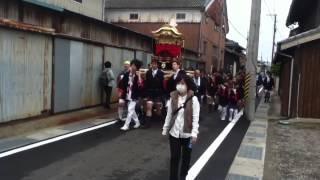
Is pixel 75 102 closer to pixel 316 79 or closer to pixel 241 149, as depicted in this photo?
pixel 241 149

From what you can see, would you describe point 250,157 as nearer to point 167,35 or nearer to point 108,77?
point 108,77

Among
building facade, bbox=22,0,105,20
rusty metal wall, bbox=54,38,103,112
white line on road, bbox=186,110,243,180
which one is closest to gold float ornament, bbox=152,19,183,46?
rusty metal wall, bbox=54,38,103,112

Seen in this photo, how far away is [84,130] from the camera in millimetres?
11727

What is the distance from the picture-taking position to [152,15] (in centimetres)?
3922

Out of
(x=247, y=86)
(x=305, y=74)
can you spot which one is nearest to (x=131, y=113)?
(x=247, y=86)

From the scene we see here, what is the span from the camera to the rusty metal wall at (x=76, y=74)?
13.2 meters

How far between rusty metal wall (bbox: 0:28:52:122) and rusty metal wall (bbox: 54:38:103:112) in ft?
1.71

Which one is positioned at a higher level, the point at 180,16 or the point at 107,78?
the point at 180,16

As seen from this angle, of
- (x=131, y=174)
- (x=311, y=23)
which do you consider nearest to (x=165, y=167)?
(x=131, y=174)

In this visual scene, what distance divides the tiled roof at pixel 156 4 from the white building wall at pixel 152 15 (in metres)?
0.42

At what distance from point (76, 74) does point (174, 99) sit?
815cm

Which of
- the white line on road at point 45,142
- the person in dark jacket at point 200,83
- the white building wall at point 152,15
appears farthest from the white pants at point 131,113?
the white building wall at point 152,15

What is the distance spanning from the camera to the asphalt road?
7.36 m

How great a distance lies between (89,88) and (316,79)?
321 inches
